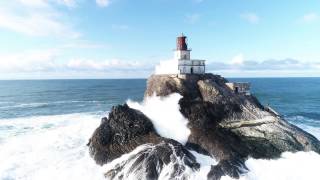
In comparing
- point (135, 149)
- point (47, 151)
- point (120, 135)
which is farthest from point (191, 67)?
point (47, 151)

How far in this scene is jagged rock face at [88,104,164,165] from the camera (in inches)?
1166

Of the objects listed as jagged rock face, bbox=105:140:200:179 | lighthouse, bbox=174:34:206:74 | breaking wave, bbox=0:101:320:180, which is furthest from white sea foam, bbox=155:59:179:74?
jagged rock face, bbox=105:140:200:179

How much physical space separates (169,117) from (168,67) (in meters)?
12.4

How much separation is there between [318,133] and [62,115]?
37409 mm

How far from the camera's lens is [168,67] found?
1806 inches

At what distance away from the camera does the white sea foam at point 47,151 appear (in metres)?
27.9

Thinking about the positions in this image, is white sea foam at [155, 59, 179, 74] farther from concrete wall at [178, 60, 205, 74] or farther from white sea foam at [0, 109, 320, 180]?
white sea foam at [0, 109, 320, 180]

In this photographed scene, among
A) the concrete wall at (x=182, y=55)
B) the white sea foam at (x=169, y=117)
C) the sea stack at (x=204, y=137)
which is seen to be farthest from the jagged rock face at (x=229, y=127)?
the concrete wall at (x=182, y=55)

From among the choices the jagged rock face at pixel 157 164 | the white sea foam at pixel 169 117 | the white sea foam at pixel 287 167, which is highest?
the white sea foam at pixel 169 117

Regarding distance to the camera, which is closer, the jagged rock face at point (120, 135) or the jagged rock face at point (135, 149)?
the jagged rock face at point (135, 149)

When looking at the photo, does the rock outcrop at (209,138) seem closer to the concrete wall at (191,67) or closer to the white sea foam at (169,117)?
the white sea foam at (169,117)

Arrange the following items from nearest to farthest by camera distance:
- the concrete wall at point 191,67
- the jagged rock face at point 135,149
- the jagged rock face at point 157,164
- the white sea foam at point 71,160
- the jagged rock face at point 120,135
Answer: the jagged rock face at point 157,164 < the jagged rock face at point 135,149 < the white sea foam at point 71,160 < the jagged rock face at point 120,135 < the concrete wall at point 191,67

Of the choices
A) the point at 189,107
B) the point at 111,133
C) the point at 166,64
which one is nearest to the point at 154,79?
the point at 166,64

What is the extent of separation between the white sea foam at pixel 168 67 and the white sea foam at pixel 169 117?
6.02m
